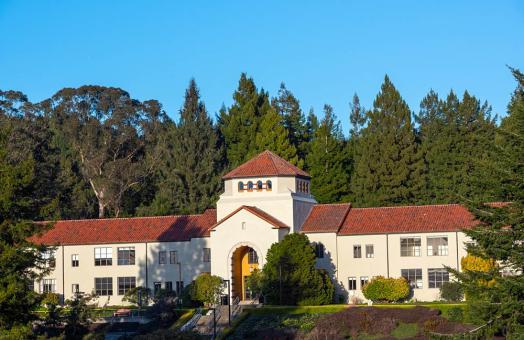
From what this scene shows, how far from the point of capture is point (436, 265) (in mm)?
64250

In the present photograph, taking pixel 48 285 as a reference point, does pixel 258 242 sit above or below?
above

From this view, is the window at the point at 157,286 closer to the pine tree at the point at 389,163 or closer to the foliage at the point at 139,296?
the foliage at the point at 139,296

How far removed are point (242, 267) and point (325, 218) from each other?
634 centimetres

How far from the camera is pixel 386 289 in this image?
6288 centimetres

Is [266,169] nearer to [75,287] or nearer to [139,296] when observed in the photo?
[139,296]

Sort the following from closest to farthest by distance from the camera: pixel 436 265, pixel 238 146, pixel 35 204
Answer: pixel 35 204
pixel 436 265
pixel 238 146

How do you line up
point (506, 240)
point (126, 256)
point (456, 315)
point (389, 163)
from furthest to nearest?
point (389, 163) → point (126, 256) → point (456, 315) → point (506, 240)

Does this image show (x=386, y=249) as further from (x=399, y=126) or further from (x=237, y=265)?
(x=399, y=126)

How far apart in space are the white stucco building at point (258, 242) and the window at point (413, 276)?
2.4 inches

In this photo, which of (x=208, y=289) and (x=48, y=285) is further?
(x=48, y=285)

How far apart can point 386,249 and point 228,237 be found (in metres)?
9.98

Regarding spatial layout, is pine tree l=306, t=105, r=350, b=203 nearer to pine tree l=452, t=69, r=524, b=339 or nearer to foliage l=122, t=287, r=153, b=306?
foliage l=122, t=287, r=153, b=306

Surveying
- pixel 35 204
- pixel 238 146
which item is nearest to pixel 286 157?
pixel 238 146

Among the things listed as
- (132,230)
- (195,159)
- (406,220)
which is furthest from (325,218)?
(195,159)
